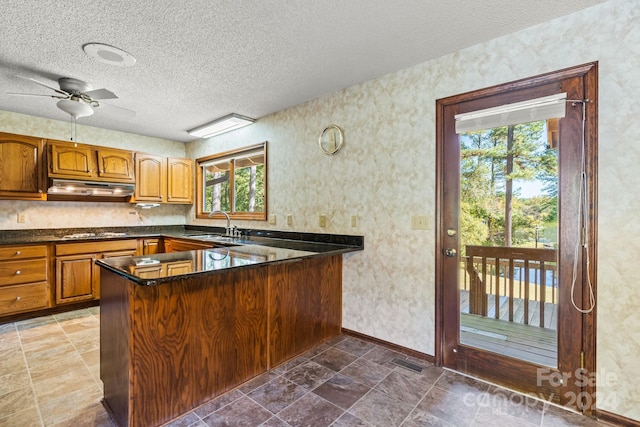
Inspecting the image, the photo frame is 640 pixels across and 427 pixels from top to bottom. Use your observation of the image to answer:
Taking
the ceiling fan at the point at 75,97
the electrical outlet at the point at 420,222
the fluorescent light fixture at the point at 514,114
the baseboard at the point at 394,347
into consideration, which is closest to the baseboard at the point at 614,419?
the baseboard at the point at 394,347

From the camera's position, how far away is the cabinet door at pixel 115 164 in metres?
3.96

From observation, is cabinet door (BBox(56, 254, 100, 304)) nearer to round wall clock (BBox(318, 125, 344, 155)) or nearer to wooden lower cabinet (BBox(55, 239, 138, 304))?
wooden lower cabinet (BBox(55, 239, 138, 304))

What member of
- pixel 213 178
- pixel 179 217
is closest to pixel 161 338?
pixel 213 178

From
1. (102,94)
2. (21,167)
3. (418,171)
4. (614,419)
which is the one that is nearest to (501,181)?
(418,171)

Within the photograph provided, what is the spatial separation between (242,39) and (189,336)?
1985mm

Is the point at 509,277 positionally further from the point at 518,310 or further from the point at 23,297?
the point at 23,297

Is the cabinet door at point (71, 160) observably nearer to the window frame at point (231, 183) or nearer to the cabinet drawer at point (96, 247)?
the cabinet drawer at point (96, 247)

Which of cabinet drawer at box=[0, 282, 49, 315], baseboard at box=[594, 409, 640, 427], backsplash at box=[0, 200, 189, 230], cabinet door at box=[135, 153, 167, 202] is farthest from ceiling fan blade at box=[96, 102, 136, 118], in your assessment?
baseboard at box=[594, 409, 640, 427]

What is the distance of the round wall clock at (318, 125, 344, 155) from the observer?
2.98 meters

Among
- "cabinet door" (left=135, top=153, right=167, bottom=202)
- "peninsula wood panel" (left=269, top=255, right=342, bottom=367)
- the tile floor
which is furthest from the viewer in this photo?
"cabinet door" (left=135, top=153, right=167, bottom=202)

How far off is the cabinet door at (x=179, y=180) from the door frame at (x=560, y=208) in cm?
399

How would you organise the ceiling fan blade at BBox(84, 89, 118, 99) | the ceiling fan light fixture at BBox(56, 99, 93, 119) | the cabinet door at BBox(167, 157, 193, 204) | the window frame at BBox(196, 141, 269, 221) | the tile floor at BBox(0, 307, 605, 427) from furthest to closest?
1. the cabinet door at BBox(167, 157, 193, 204)
2. the window frame at BBox(196, 141, 269, 221)
3. the ceiling fan light fixture at BBox(56, 99, 93, 119)
4. the ceiling fan blade at BBox(84, 89, 118, 99)
5. the tile floor at BBox(0, 307, 605, 427)

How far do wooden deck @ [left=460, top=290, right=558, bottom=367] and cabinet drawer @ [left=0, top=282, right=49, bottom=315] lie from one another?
4328 mm

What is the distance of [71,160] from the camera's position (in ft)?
12.2
